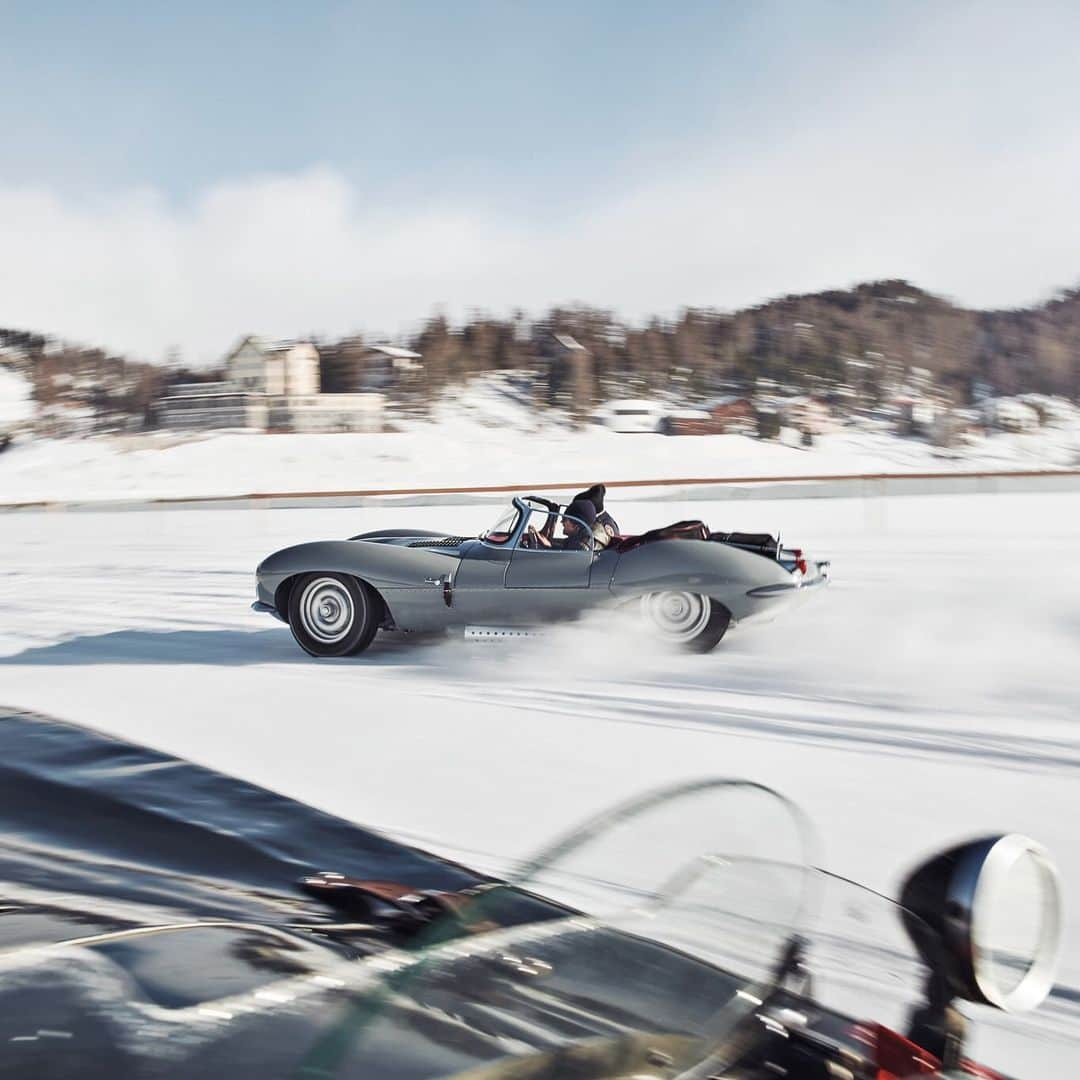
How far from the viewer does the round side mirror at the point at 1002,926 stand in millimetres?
1313

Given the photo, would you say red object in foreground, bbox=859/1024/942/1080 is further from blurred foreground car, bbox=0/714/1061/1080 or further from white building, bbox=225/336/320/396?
white building, bbox=225/336/320/396

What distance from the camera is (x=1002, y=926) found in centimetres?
134

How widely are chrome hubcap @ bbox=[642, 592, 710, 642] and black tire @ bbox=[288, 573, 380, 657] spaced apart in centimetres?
166

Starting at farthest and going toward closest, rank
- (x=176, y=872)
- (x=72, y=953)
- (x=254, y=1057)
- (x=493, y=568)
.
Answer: (x=493, y=568) → (x=176, y=872) → (x=72, y=953) → (x=254, y=1057)

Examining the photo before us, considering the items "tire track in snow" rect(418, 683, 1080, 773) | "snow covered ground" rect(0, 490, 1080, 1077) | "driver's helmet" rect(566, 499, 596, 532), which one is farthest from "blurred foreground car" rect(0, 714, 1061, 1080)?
"driver's helmet" rect(566, 499, 596, 532)

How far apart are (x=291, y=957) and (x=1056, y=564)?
10.2m

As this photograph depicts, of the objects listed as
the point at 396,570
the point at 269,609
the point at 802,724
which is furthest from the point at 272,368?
the point at 802,724

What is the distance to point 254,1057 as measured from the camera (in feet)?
4.10

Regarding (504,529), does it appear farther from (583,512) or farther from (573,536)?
(583,512)

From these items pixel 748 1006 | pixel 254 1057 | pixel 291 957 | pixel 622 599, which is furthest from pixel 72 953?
pixel 622 599

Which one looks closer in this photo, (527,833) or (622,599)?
(527,833)

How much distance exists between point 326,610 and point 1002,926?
17.6ft

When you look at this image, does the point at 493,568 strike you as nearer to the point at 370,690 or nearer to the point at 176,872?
the point at 370,690

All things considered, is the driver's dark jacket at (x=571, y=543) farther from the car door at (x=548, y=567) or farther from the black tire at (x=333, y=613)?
the black tire at (x=333, y=613)
